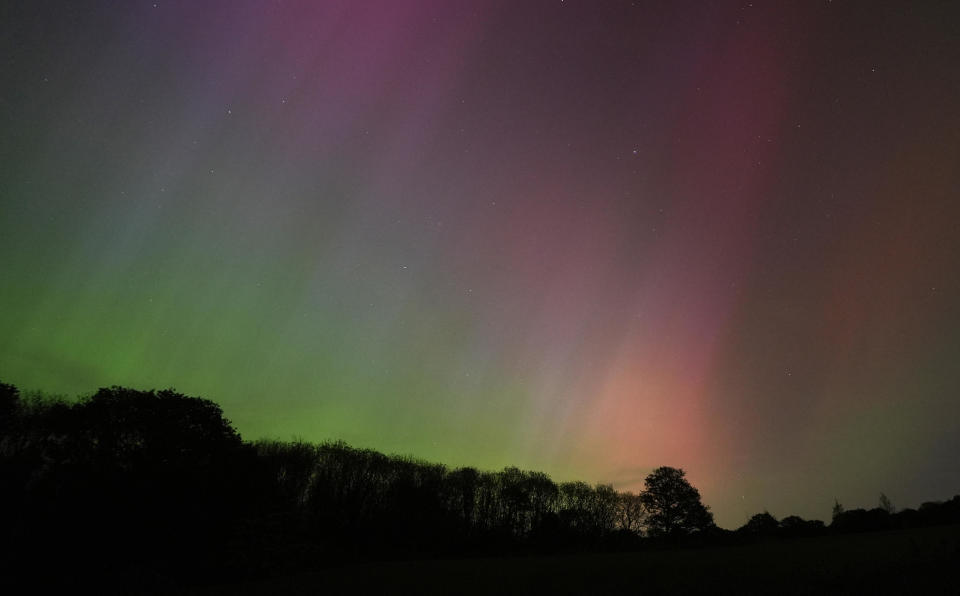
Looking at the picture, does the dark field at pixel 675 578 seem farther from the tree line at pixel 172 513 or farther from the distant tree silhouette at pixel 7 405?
the distant tree silhouette at pixel 7 405

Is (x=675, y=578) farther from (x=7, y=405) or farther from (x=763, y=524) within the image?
(x=763, y=524)

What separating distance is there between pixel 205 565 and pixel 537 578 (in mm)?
27403

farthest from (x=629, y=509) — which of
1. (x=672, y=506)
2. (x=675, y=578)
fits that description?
(x=675, y=578)

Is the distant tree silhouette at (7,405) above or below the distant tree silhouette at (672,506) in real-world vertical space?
above

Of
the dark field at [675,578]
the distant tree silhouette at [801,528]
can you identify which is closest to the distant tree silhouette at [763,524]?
the distant tree silhouette at [801,528]

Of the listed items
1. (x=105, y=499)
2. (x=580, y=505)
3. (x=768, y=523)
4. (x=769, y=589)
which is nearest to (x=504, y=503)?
(x=580, y=505)

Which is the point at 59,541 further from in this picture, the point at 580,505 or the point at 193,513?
the point at 580,505

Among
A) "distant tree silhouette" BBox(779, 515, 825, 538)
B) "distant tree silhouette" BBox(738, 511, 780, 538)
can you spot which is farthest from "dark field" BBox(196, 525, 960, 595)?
"distant tree silhouette" BBox(738, 511, 780, 538)

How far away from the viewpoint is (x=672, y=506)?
8650 cm

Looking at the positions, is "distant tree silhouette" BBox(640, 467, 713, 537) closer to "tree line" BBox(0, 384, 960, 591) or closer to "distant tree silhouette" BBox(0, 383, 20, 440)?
"tree line" BBox(0, 384, 960, 591)

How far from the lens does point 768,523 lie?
88.9 metres

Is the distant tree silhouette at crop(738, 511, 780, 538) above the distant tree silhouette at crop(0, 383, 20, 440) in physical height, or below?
below

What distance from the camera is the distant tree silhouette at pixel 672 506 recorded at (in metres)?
83.9

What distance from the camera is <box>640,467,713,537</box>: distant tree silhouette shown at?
8394 cm
